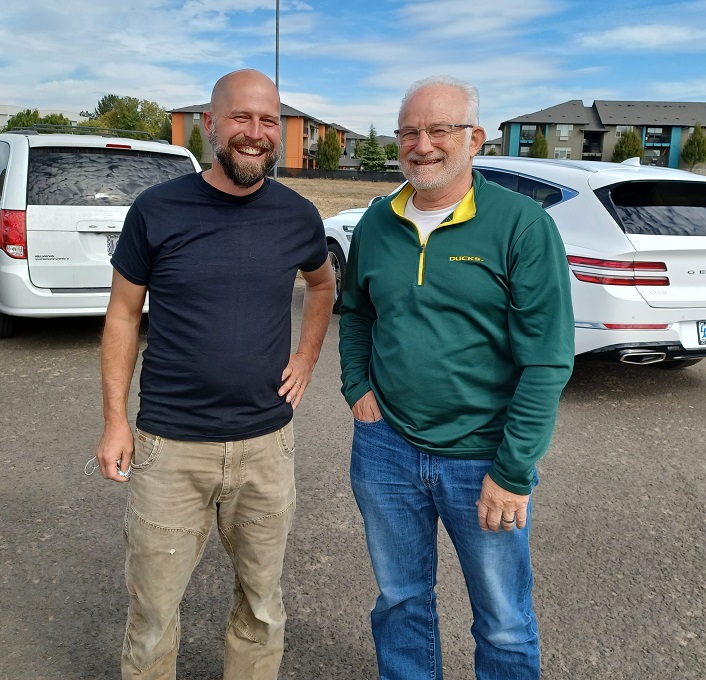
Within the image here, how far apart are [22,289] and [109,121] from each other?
4614 inches

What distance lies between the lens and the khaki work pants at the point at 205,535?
6.97 feet

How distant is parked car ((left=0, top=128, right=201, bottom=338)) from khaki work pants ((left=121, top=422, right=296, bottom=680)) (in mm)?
4725

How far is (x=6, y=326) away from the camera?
6.98m

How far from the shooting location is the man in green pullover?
196 centimetres

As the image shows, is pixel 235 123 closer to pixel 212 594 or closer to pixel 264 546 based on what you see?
pixel 264 546

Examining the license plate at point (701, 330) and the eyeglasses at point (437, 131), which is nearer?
the eyeglasses at point (437, 131)

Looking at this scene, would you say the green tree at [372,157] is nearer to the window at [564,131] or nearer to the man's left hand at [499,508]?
the window at [564,131]

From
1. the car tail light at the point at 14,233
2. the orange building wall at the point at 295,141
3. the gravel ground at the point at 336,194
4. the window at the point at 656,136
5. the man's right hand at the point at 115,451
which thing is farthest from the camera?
the orange building wall at the point at 295,141

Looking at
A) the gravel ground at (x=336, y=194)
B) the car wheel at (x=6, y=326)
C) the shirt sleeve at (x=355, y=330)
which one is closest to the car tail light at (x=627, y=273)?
the shirt sleeve at (x=355, y=330)

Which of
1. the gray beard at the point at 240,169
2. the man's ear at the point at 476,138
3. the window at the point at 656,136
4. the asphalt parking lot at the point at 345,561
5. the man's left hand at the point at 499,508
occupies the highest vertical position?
the window at the point at 656,136

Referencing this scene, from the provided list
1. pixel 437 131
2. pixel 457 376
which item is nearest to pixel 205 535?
pixel 457 376

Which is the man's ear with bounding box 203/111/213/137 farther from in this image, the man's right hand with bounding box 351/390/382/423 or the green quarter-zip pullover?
the man's right hand with bounding box 351/390/382/423

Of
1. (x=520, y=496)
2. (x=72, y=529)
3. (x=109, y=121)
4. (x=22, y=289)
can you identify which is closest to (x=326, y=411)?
(x=72, y=529)

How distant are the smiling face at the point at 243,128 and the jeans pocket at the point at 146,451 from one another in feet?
2.50
